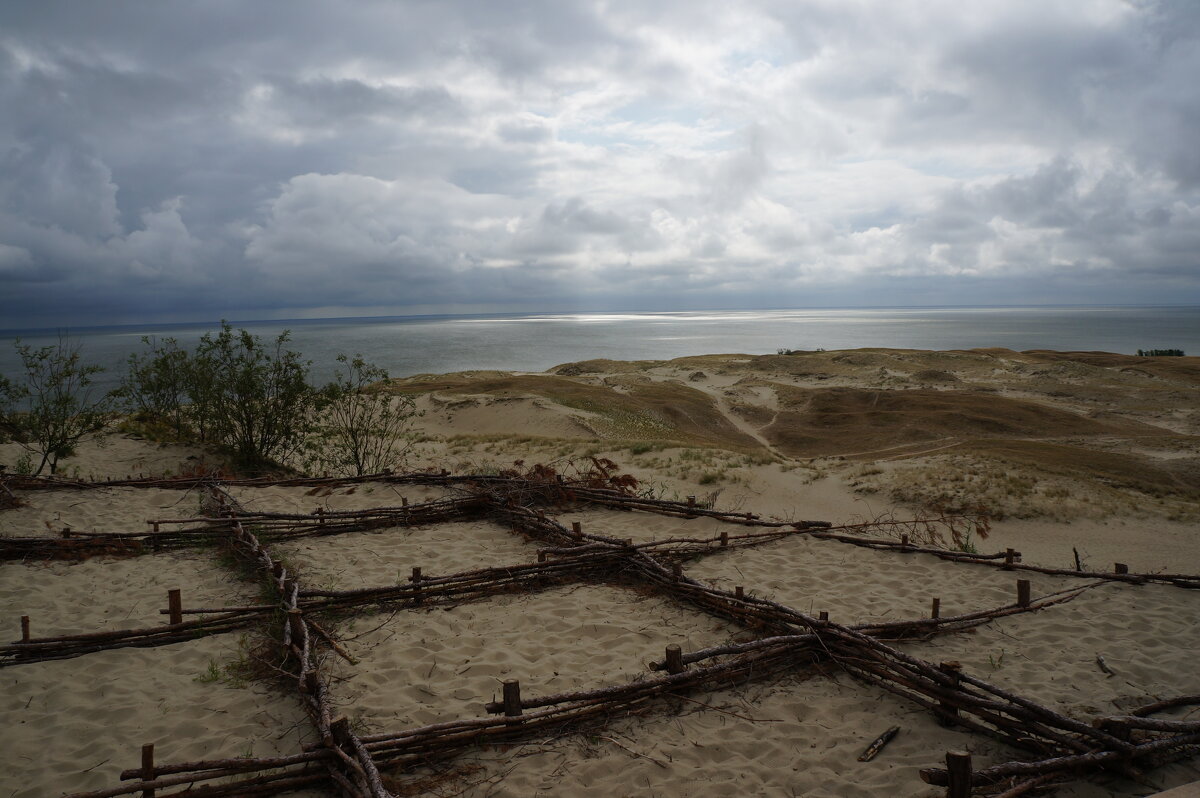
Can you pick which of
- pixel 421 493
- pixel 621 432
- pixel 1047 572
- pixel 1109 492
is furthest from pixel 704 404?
pixel 1047 572

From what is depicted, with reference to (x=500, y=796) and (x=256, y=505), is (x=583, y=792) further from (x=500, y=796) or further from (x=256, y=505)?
(x=256, y=505)

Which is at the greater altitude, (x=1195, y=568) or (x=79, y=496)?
(x=79, y=496)

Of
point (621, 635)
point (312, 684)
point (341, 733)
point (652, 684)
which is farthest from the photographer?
point (621, 635)

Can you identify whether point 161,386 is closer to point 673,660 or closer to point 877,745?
point 673,660

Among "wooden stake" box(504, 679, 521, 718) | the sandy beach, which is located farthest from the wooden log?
"wooden stake" box(504, 679, 521, 718)

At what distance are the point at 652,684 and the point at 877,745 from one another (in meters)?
1.32

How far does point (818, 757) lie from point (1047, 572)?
430 centimetres

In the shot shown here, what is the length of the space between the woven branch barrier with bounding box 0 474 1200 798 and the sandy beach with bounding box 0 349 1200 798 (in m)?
0.11

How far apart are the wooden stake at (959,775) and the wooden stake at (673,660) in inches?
63.5

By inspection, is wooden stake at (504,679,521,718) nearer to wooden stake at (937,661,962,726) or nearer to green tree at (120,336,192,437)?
wooden stake at (937,661,962,726)

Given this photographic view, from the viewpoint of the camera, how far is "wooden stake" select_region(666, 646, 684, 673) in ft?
13.2

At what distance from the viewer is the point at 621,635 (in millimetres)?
4984

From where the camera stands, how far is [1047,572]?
6328 millimetres

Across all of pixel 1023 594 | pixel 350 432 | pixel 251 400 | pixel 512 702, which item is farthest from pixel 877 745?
pixel 251 400
